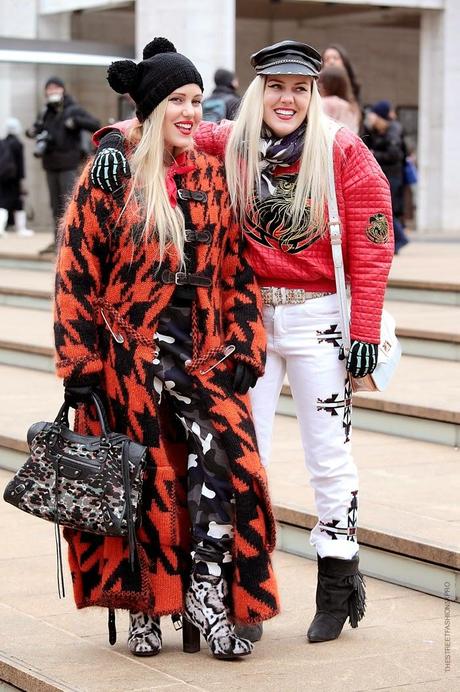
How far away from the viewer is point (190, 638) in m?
4.27

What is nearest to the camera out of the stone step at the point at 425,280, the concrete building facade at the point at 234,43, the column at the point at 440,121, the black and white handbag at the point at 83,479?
the black and white handbag at the point at 83,479

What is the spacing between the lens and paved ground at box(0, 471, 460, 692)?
4.01 metres

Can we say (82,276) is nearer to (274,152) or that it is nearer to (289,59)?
(274,152)

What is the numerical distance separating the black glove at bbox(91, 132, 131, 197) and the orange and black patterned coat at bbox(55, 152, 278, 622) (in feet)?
0.12

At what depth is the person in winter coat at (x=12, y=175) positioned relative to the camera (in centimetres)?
2083

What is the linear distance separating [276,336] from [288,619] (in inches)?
39.8

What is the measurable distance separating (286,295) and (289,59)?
73cm

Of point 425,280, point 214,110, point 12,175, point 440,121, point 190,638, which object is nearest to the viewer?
point 190,638

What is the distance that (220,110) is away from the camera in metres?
10.7

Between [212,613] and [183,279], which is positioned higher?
[183,279]

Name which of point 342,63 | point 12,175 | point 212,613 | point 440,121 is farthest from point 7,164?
point 212,613

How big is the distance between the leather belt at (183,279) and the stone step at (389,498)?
4.86ft

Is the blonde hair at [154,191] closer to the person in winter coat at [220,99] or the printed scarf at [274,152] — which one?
the printed scarf at [274,152]

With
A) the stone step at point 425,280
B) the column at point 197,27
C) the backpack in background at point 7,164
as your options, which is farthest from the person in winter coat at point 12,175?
the stone step at point 425,280
